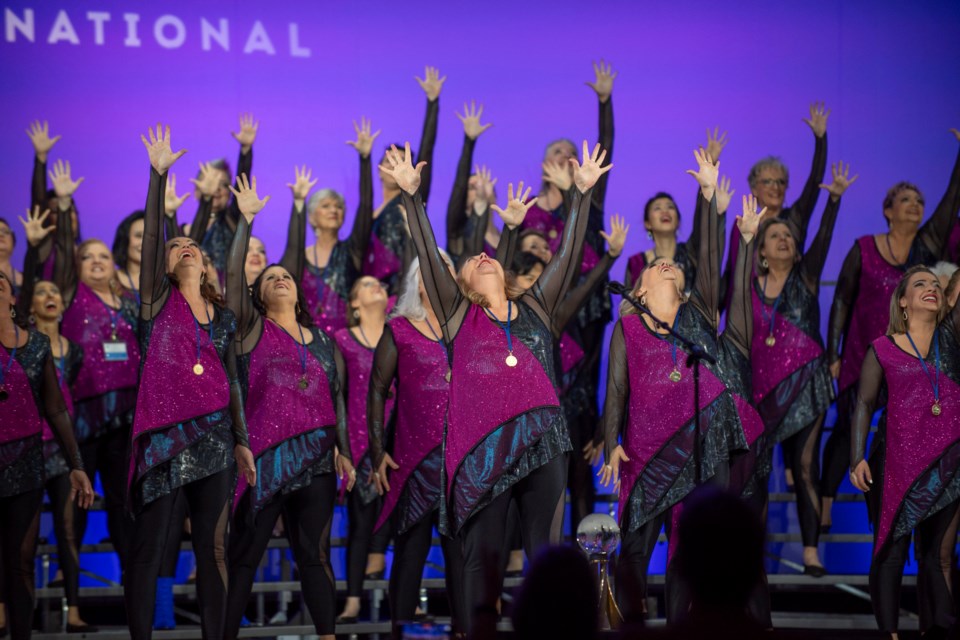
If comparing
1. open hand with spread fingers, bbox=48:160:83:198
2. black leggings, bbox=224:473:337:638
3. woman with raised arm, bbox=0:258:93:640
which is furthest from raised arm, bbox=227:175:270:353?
open hand with spread fingers, bbox=48:160:83:198

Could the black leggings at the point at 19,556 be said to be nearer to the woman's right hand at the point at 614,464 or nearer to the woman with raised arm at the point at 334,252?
the woman with raised arm at the point at 334,252

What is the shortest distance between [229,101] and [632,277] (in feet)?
8.56

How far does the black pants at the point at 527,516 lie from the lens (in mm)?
4496

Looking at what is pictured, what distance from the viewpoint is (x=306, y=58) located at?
25.1 ft

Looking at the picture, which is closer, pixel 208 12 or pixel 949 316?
pixel 949 316

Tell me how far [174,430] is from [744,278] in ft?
7.62

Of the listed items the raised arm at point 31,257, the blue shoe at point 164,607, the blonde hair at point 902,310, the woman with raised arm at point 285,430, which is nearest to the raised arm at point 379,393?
the woman with raised arm at point 285,430

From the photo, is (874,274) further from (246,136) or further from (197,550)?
(197,550)

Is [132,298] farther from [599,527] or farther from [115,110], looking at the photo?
[599,527]

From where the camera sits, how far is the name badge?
20.2 ft

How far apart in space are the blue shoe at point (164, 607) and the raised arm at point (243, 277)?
3.86 ft

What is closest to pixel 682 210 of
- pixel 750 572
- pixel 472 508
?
pixel 472 508

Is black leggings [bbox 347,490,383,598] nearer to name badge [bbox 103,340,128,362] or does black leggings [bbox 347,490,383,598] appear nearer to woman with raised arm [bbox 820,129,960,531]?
name badge [bbox 103,340,128,362]

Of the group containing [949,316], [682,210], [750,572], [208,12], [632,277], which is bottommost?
[750,572]
